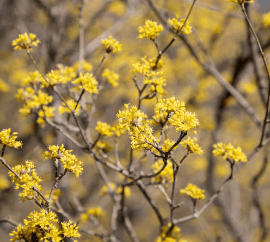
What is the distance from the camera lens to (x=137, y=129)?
146 cm

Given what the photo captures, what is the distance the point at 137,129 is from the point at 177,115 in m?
0.29

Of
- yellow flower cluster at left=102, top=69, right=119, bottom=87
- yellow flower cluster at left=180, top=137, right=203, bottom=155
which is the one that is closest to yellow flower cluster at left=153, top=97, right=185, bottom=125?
yellow flower cluster at left=180, top=137, right=203, bottom=155

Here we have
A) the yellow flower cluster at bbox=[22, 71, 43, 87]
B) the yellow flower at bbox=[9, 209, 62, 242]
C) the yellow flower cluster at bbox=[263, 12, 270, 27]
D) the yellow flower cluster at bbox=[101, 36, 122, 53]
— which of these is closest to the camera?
the yellow flower at bbox=[9, 209, 62, 242]

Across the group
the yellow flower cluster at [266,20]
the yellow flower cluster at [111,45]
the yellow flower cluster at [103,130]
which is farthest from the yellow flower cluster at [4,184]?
the yellow flower cluster at [266,20]

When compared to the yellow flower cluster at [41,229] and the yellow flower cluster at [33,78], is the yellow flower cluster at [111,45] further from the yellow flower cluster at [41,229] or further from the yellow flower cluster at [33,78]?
the yellow flower cluster at [41,229]

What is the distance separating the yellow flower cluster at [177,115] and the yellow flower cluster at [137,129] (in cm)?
15

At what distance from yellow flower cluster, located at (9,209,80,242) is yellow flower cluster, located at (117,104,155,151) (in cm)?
80

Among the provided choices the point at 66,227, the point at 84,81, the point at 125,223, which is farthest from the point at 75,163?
the point at 125,223

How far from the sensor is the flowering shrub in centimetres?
166

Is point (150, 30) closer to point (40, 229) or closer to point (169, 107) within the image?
point (169, 107)

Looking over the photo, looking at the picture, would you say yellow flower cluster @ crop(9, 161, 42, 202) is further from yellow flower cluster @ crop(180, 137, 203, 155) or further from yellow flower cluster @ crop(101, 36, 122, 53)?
yellow flower cluster @ crop(101, 36, 122, 53)

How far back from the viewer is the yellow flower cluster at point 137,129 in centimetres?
143

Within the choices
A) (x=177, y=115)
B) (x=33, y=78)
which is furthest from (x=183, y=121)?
(x=33, y=78)

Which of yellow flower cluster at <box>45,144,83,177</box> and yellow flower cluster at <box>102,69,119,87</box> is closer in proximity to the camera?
yellow flower cluster at <box>45,144,83,177</box>
